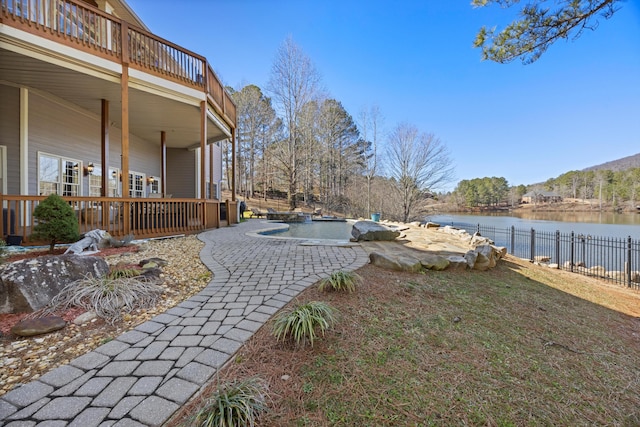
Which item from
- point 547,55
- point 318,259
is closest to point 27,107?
point 318,259

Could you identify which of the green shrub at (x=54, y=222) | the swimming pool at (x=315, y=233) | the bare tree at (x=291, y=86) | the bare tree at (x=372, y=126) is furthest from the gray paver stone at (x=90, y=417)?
the bare tree at (x=372, y=126)

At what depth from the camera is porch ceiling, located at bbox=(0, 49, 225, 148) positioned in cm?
545

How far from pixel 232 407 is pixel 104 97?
882 cm

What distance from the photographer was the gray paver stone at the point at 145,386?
4.71 ft

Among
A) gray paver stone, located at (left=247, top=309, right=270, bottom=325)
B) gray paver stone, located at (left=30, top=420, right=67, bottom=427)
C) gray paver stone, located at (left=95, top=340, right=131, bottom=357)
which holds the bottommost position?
gray paver stone, located at (left=30, top=420, right=67, bottom=427)

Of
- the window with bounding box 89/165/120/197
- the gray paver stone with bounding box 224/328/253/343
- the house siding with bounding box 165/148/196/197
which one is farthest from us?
the house siding with bounding box 165/148/196/197

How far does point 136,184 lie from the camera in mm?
10625

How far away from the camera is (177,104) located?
7.46 m

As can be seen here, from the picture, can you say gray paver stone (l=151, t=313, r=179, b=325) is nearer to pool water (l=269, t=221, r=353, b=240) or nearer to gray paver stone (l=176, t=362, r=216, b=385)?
gray paver stone (l=176, t=362, r=216, b=385)

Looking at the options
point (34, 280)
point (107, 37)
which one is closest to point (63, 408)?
point (34, 280)

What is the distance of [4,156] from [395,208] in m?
17.1

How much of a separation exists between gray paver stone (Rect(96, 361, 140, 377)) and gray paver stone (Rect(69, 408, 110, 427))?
0.90 ft

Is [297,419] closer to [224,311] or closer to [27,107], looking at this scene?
[224,311]

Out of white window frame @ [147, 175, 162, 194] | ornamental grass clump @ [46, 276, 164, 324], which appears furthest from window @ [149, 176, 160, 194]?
ornamental grass clump @ [46, 276, 164, 324]
